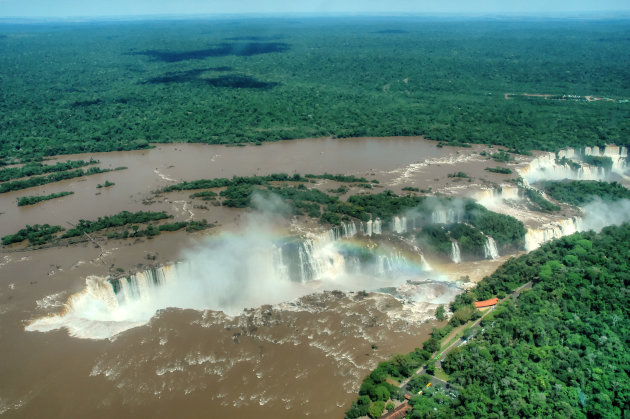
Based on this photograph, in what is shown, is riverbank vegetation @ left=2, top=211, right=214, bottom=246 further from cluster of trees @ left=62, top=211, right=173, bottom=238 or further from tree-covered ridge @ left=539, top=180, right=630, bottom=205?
tree-covered ridge @ left=539, top=180, right=630, bottom=205

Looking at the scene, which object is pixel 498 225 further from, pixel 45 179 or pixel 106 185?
pixel 45 179

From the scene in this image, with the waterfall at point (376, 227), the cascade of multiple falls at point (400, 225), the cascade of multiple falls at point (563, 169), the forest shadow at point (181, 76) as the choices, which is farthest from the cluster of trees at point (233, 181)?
the forest shadow at point (181, 76)

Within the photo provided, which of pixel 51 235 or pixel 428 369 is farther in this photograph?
pixel 51 235

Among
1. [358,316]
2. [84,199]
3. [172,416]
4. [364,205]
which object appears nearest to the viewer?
[172,416]

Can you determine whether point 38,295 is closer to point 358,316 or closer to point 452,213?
point 358,316

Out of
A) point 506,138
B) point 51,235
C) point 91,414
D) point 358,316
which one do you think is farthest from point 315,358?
point 506,138

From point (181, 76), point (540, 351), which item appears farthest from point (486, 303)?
point (181, 76)

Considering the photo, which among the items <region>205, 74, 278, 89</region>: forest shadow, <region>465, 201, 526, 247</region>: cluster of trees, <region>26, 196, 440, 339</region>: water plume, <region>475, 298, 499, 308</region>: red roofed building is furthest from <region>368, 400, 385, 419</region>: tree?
A: <region>205, 74, 278, 89</region>: forest shadow
